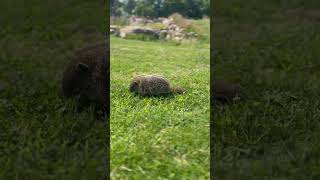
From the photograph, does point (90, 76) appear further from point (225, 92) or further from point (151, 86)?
point (225, 92)

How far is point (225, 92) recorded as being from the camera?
14.7ft

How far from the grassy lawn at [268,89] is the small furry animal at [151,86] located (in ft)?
1.36

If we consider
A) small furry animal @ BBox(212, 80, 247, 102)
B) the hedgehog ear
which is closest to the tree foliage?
small furry animal @ BBox(212, 80, 247, 102)

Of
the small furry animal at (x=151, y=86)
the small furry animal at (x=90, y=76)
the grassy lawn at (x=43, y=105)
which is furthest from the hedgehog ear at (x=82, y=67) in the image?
the small furry animal at (x=151, y=86)

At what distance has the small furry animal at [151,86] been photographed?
4.34 m

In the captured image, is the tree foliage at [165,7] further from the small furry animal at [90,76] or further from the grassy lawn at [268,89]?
the small furry animal at [90,76]

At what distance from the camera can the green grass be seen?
3.30 m

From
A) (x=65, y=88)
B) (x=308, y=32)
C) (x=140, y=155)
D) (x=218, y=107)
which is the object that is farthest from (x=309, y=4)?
(x=140, y=155)

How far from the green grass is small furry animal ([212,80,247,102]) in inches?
6.3

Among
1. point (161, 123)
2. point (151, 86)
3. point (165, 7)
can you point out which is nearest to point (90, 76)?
point (151, 86)

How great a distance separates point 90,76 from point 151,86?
514 mm

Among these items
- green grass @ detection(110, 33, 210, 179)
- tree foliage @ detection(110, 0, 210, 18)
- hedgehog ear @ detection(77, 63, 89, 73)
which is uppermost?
tree foliage @ detection(110, 0, 210, 18)

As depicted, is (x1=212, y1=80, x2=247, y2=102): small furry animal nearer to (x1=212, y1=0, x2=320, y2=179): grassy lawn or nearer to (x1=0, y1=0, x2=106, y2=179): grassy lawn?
(x1=212, y1=0, x2=320, y2=179): grassy lawn

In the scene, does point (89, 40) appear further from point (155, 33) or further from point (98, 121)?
point (98, 121)
